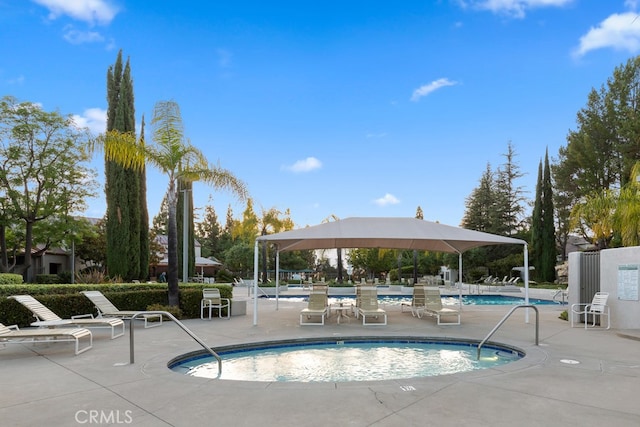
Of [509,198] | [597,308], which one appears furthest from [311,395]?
[509,198]

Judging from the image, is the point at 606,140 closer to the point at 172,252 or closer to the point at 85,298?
the point at 172,252

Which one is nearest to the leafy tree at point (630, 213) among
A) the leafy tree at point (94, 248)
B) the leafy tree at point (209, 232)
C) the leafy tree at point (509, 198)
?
the leafy tree at point (509, 198)

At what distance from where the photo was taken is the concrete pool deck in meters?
4.33

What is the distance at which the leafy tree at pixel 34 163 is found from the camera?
2136 cm

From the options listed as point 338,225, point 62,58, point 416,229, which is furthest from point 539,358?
point 62,58

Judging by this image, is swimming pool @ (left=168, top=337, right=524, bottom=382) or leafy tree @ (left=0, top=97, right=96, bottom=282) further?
leafy tree @ (left=0, top=97, right=96, bottom=282)

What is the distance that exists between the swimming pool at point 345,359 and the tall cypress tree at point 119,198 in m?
16.7

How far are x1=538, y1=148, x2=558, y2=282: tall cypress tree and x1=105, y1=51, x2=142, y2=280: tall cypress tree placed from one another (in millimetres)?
27706

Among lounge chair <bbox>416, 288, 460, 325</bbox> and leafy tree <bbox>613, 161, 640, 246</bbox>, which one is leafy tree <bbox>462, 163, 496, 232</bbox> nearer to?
leafy tree <bbox>613, 161, 640, 246</bbox>

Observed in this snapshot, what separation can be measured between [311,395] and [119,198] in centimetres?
2089

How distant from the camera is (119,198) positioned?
23125 millimetres

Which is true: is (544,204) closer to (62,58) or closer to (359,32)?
(359,32)

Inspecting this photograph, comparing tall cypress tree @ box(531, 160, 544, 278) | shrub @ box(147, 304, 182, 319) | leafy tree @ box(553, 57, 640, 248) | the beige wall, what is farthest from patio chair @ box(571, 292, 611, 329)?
tall cypress tree @ box(531, 160, 544, 278)

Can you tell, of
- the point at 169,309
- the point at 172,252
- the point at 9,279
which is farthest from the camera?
the point at 172,252
